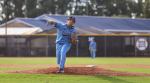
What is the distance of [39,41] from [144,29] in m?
22.5

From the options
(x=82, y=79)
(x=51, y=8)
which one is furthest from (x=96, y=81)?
(x=51, y=8)

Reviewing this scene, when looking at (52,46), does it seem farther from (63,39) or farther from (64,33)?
(64,33)

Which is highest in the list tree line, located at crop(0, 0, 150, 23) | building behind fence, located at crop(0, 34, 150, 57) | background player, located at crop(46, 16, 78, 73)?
tree line, located at crop(0, 0, 150, 23)

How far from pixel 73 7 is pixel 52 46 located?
49.1 metres

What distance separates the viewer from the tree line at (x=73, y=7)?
2790 inches

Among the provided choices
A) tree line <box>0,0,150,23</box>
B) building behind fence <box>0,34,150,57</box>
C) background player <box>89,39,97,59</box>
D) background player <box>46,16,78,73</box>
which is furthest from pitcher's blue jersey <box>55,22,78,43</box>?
tree line <box>0,0,150,23</box>

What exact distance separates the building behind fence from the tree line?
1669 inches

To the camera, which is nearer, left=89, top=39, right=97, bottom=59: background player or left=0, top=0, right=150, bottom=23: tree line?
left=89, top=39, right=97, bottom=59: background player

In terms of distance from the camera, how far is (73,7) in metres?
74.6

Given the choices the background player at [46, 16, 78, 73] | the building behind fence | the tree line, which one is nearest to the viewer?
the background player at [46, 16, 78, 73]

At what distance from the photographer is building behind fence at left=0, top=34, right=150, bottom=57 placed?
1037 inches

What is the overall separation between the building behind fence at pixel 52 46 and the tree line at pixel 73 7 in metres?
42.4

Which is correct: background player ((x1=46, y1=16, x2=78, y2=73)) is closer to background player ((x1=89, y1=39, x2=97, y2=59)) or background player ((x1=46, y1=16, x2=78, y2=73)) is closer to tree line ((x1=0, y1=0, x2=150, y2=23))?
background player ((x1=89, y1=39, x2=97, y2=59))

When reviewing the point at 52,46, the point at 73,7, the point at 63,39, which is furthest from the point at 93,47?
the point at 73,7
